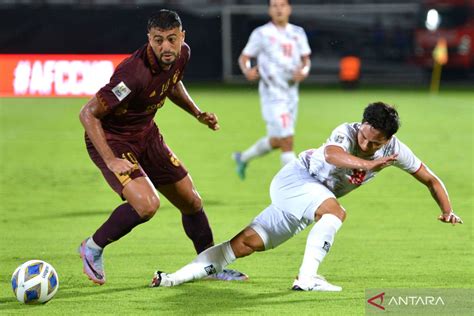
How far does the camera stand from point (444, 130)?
1975 centimetres

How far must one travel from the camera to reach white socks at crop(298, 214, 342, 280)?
7.05m

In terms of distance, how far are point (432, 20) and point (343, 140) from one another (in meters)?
26.7

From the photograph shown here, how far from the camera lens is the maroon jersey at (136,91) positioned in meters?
7.08

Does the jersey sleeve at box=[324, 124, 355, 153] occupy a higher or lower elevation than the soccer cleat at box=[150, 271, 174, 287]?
higher

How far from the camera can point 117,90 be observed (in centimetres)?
706

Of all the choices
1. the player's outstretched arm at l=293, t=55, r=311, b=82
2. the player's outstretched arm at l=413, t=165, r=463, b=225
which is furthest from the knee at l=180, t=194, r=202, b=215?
the player's outstretched arm at l=293, t=55, r=311, b=82

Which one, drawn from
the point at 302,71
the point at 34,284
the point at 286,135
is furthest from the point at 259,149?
the point at 34,284

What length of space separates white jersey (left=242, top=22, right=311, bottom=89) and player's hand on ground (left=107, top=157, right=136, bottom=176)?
21.1 ft

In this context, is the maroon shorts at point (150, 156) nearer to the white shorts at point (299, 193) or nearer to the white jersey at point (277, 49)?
the white shorts at point (299, 193)

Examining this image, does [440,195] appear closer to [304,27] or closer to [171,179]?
[171,179]

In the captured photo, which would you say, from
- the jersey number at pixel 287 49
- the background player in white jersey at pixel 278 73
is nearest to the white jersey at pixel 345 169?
the background player in white jersey at pixel 278 73

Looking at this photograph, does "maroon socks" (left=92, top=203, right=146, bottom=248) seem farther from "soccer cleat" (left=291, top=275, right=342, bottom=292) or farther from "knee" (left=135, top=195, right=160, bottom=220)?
"soccer cleat" (left=291, top=275, right=342, bottom=292)

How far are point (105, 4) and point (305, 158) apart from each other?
2559cm

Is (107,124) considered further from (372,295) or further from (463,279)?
(463,279)
